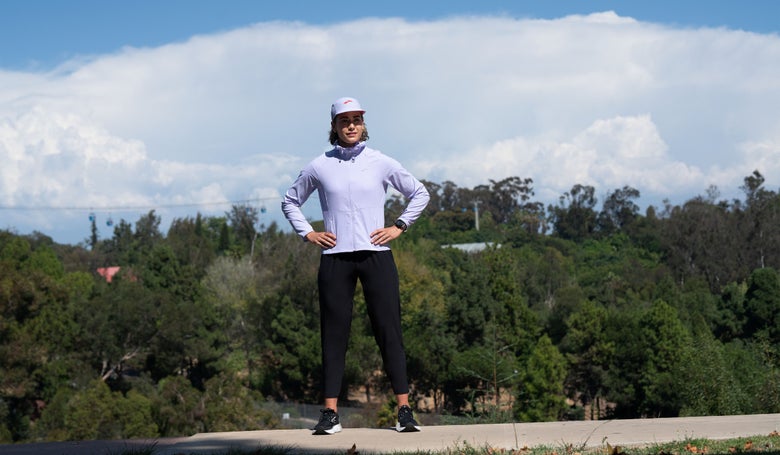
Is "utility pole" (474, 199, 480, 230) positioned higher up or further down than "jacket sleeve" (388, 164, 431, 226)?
higher up

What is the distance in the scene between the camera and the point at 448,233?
310 ft

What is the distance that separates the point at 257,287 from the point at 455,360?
71.2 feet

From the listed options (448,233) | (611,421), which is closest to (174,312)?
(611,421)

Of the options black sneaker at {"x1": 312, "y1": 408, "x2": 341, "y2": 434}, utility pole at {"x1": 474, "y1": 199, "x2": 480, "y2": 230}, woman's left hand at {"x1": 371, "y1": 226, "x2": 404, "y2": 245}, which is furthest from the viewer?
utility pole at {"x1": 474, "y1": 199, "x2": 480, "y2": 230}

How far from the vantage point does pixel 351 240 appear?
5.62 m

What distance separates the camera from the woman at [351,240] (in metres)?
5.64

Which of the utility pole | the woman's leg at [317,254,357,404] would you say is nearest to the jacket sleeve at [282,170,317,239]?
the woman's leg at [317,254,357,404]

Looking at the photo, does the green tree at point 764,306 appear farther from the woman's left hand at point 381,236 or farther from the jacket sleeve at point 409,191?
the woman's left hand at point 381,236

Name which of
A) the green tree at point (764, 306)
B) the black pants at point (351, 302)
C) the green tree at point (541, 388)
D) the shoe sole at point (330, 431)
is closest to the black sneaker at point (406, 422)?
the black pants at point (351, 302)

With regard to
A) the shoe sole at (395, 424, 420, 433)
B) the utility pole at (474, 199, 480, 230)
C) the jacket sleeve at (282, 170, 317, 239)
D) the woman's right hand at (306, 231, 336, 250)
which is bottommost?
the shoe sole at (395, 424, 420, 433)

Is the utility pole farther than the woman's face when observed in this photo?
Yes

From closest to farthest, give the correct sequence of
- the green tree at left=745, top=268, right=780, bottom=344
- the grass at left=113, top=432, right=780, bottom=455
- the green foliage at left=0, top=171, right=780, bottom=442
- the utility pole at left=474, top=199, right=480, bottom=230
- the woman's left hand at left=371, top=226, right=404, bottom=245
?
the grass at left=113, top=432, right=780, bottom=455 → the woman's left hand at left=371, top=226, right=404, bottom=245 → the green foliage at left=0, top=171, right=780, bottom=442 → the green tree at left=745, top=268, right=780, bottom=344 → the utility pole at left=474, top=199, right=480, bottom=230

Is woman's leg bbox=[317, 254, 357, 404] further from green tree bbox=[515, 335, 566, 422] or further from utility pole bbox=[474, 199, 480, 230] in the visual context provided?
utility pole bbox=[474, 199, 480, 230]

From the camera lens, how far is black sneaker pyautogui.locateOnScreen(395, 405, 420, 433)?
18.9 ft
